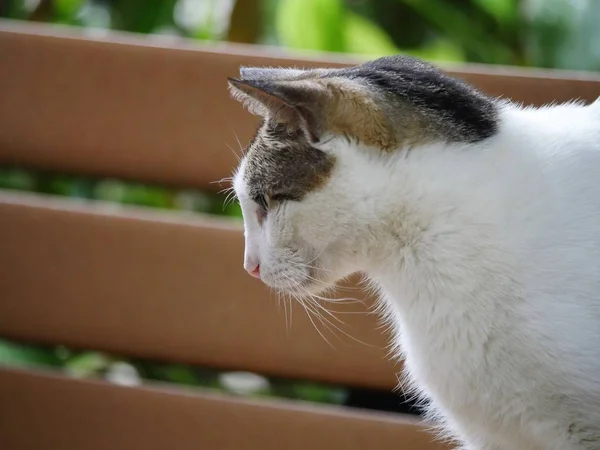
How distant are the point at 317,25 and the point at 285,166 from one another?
722 mm

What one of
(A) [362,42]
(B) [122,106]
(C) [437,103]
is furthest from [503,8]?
(C) [437,103]

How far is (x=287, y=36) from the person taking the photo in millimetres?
1550

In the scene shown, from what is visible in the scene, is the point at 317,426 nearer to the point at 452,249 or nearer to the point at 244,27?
the point at 452,249

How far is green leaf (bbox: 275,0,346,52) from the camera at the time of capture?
1481 millimetres

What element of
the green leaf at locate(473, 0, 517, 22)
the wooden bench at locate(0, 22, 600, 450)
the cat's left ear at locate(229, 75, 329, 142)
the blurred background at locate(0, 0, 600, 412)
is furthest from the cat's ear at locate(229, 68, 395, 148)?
the green leaf at locate(473, 0, 517, 22)

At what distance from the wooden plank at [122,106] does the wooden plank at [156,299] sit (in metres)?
0.08

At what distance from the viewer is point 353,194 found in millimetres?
809

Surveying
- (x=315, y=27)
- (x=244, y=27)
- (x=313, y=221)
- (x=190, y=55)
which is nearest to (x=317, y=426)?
(x=313, y=221)

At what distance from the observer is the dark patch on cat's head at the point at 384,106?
2.56 ft

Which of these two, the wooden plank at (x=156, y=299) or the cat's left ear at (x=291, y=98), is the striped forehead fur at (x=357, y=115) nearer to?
the cat's left ear at (x=291, y=98)

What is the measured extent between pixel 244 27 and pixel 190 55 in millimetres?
513

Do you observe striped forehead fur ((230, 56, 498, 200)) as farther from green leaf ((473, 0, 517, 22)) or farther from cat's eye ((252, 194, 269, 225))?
green leaf ((473, 0, 517, 22))

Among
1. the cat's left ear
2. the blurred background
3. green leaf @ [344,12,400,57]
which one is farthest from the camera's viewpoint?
green leaf @ [344,12,400,57]

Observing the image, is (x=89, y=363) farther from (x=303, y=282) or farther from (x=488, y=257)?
(x=488, y=257)
